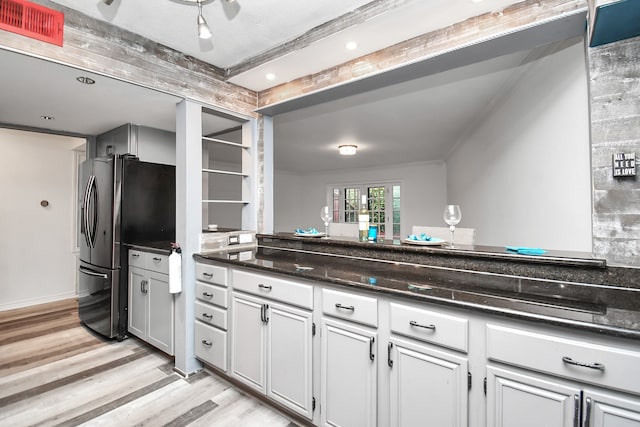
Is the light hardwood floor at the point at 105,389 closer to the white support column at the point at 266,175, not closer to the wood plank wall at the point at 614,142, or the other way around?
the white support column at the point at 266,175

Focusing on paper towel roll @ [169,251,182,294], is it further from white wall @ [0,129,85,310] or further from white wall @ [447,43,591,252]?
→ white wall @ [0,129,85,310]

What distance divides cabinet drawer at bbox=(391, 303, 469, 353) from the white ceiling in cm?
155

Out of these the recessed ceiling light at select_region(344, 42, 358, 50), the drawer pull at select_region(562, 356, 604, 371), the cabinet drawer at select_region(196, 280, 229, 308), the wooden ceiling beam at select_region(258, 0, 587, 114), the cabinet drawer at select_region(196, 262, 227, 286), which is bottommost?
the cabinet drawer at select_region(196, 280, 229, 308)

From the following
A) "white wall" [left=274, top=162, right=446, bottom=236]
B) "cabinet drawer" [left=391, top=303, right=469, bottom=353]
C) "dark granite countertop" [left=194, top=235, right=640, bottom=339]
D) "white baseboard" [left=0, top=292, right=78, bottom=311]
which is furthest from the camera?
"white wall" [left=274, top=162, right=446, bottom=236]

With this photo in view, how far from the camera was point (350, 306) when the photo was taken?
155 cm

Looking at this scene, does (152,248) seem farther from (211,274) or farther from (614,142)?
(614,142)

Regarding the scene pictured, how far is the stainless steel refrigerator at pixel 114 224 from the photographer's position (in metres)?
2.92

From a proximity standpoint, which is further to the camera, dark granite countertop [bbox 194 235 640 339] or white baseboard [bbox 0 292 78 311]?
white baseboard [bbox 0 292 78 311]

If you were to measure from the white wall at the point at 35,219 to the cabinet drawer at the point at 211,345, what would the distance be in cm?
318

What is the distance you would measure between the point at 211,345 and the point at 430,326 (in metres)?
1.68

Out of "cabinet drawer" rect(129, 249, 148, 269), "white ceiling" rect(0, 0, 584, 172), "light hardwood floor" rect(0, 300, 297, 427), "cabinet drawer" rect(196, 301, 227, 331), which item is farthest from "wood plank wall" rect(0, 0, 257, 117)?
"light hardwood floor" rect(0, 300, 297, 427)

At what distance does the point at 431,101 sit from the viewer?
312 cm

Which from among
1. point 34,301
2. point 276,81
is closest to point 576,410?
point 276,81

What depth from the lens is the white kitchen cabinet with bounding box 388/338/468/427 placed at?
125 cm
